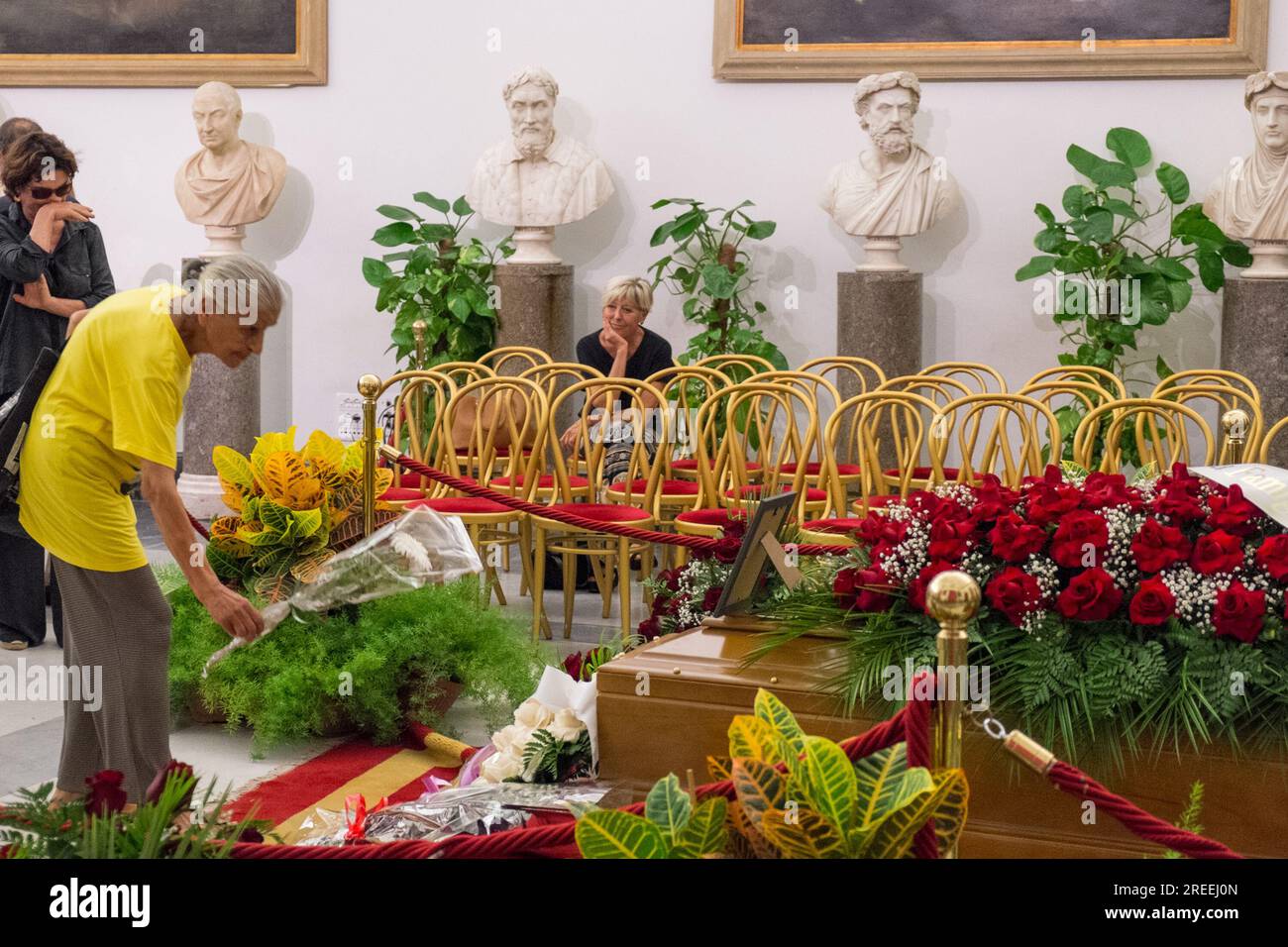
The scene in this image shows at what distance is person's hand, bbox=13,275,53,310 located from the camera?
511cm

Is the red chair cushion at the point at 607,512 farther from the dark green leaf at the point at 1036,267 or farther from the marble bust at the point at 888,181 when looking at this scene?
the dark green leaf at the point at 1036,267

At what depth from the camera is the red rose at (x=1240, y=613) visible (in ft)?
8.27

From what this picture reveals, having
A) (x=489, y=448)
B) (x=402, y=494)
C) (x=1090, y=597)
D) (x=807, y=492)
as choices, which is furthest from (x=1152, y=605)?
(x=402, y=494)

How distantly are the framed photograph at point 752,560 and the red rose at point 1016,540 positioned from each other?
18.0 inches

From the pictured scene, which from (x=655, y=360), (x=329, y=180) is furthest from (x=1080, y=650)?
(x=329, y=180)

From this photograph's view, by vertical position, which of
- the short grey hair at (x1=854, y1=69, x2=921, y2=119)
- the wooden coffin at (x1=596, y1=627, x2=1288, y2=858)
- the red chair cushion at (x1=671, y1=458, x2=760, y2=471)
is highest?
the short grey hair at (x1=854, y1=69, x2=921, y2=119)

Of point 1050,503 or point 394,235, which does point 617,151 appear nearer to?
point 394,235

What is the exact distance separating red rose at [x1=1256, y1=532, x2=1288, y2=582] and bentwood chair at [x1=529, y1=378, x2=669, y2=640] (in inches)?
101

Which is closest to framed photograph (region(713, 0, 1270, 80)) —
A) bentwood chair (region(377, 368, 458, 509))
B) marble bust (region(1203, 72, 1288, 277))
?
marble bust (region(1203, 72, 1288, 277))

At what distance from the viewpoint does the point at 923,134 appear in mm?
7617

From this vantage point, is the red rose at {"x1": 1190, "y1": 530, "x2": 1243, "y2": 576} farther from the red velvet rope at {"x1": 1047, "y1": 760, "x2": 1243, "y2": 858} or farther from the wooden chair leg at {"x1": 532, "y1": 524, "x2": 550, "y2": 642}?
the wooden chair leg at {"x1": 532, "y1": 524, "x2": 550, "y2": 642}

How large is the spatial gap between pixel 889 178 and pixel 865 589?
4740 millimetres

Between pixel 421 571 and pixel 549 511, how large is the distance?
1204 millimetres
